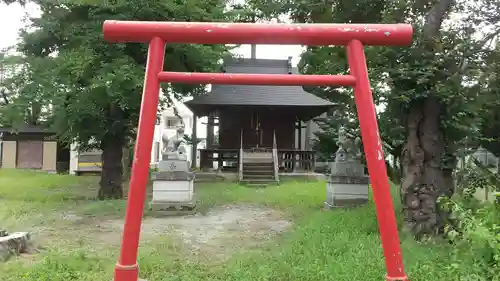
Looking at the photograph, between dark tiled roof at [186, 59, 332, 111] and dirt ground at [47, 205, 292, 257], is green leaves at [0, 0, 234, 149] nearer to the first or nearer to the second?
dirt ground at [47, 205, 292, 257]

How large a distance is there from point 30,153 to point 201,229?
19709 millimetres

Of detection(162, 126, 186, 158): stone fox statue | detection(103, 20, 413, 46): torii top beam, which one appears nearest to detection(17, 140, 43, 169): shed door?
detection(162, 126, 186, 158): stone fox statue

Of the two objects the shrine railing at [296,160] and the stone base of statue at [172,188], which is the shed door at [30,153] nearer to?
the shrine railing at [296,160]

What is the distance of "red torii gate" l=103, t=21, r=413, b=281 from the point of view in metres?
2.99

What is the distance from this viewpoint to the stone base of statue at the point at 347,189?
9.91 m

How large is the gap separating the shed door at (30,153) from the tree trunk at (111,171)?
1367 cm

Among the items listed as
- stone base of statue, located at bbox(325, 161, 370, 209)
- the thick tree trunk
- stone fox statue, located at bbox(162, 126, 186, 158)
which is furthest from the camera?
stone fox statue, located at bbox(162, 126, 186, 158)

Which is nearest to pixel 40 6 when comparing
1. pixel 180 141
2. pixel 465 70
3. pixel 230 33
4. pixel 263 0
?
pixel 180 141

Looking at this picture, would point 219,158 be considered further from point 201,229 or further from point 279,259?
point 279,259

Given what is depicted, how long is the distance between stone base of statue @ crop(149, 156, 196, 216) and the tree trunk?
2.87 metres

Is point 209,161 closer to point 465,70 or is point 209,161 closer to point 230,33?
point 465,70

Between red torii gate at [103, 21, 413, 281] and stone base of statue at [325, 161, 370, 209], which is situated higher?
red torii gate at [103, 21, 413, 281]

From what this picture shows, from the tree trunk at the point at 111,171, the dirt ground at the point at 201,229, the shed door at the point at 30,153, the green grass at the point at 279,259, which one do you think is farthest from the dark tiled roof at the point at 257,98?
the shed door at the point at 30,153

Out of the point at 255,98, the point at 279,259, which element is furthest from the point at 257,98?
the point at 279,259
